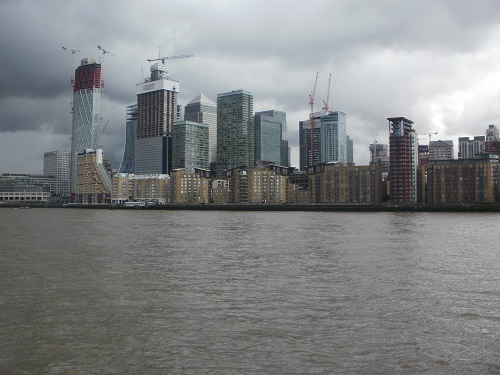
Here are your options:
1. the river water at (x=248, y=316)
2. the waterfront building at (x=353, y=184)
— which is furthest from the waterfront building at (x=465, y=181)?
the river water at (x=248, y=316)

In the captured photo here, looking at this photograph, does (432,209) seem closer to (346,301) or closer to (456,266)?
(456,266)

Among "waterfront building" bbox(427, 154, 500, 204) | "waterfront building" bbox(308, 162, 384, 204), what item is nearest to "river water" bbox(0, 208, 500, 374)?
"waterfront building" bbox(427, 154, 500, 204)

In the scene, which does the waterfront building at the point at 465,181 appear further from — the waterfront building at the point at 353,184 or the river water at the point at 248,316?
the river water at the point at 248,316

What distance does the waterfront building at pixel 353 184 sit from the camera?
620ft

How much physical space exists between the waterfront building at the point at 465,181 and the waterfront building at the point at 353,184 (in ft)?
65.0

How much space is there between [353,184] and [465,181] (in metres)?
40.0

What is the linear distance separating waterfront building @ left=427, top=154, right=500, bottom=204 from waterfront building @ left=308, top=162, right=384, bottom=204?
1982 centimetres

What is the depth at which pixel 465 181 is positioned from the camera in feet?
588

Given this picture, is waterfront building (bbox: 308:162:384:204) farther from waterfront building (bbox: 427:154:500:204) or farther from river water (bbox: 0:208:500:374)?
river water (bbox: 0:208:500:374)

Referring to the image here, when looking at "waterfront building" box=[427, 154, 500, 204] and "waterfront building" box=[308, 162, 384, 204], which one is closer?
"waterfront building" box=[427, 154, 500, 204]

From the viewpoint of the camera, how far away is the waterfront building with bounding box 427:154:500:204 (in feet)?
578

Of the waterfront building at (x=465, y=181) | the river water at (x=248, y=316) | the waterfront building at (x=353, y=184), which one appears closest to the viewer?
the river water at (x=248, y=316)

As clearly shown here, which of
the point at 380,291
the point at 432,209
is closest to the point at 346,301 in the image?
the point at 380,291

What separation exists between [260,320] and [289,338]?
210 centimetres
